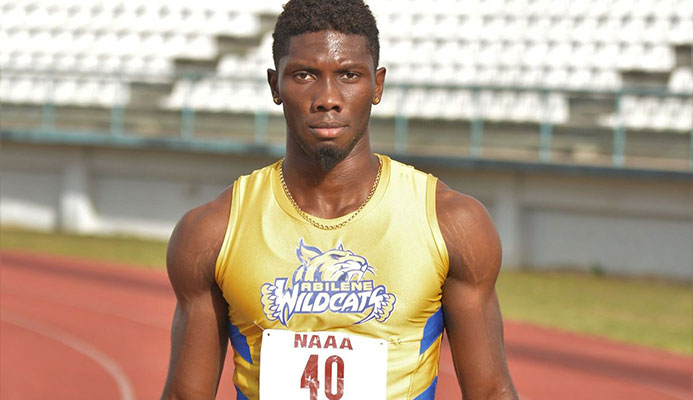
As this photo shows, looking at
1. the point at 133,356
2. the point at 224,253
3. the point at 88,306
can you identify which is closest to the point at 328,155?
the point at 224,253

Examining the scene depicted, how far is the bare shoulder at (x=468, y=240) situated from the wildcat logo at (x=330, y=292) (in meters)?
0.16

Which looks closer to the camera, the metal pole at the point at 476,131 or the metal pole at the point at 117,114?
the metal pole at the point at 476,131

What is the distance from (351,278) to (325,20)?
54 centimetres

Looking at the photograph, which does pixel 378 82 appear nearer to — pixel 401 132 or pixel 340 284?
pixel 340 284

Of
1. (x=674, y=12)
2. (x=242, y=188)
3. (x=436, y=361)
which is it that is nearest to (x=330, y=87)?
(x=242, y=188)

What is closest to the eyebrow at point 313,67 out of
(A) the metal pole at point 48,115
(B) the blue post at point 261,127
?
(B) the blue post at point 261,127

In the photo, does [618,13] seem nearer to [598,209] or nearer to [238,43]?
[598,209]

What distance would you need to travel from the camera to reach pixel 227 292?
8.04ft

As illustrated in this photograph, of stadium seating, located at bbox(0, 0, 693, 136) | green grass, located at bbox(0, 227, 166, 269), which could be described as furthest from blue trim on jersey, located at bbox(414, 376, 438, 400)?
green grass, located at bbox(0, 227, 166, 269)

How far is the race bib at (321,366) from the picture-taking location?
2395 millimetres

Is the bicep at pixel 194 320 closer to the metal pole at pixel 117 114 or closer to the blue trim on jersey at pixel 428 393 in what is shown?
the blue trim on jersey at pixel 428 393

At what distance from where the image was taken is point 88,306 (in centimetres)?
1241

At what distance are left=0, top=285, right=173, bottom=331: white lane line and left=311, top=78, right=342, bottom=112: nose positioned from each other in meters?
9.03

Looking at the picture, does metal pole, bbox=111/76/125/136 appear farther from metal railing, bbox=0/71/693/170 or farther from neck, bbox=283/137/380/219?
neck, bbox=283/137/380/219
